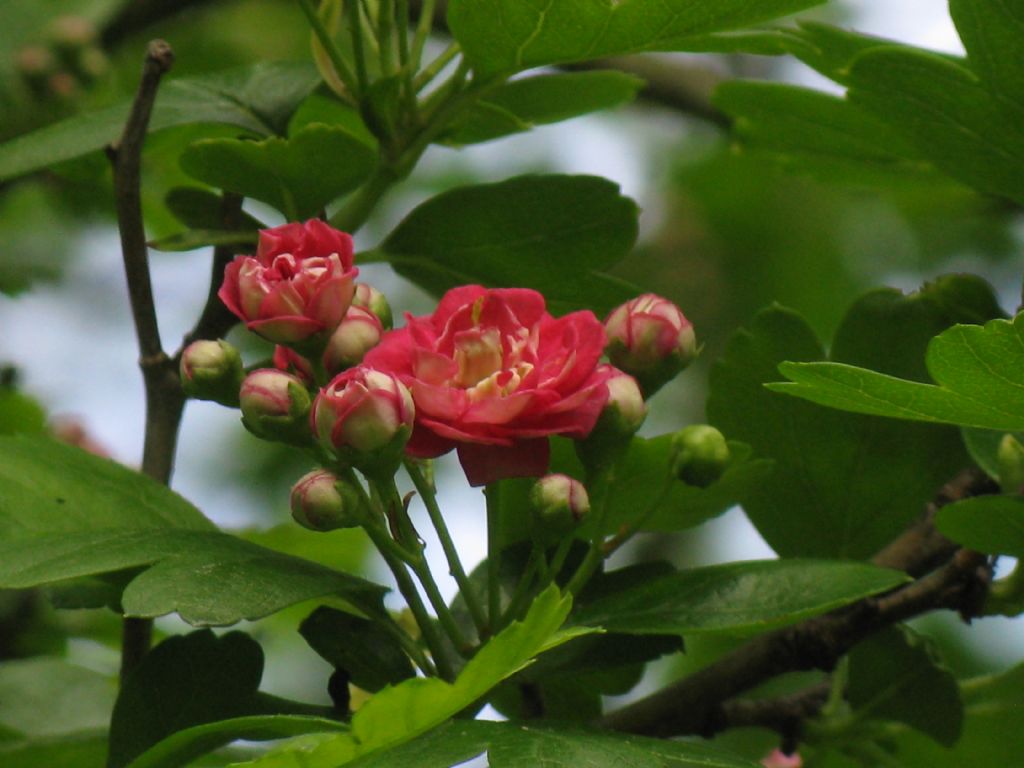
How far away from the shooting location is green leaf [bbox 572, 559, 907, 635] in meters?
0.88

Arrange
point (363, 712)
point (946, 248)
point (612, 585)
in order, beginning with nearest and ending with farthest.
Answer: point (363, 712) → point (612, 585) → point (946, 248)

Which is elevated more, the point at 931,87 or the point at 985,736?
the point at 931,87

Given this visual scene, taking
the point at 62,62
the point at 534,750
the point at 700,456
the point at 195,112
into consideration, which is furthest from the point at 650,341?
the point at 62,62

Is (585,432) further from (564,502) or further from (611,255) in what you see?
(611,255)

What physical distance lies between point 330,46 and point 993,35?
1.48 ft

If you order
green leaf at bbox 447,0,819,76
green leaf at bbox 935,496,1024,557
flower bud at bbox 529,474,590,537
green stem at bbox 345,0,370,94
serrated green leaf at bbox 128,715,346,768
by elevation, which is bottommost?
green leaf at bbox 935,496,1024,557

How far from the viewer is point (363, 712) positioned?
0.75m

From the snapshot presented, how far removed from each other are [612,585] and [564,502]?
5.3 inches

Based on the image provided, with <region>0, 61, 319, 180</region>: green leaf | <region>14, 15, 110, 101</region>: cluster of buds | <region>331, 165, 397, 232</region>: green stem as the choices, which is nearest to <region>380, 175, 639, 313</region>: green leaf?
<region>331, 165, 397, 232</region>: green stem

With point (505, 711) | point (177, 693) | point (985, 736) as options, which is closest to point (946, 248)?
point (985, 736)

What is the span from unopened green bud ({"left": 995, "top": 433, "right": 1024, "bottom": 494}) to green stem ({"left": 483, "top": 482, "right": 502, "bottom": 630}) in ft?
1.13

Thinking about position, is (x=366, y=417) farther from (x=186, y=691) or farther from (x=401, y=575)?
(x=186, y=691)

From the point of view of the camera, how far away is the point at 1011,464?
0.98 meters

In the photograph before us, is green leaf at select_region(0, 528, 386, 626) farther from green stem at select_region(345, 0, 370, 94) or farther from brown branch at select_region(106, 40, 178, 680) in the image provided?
green stem at select_region(345, 0, 370, 94)
